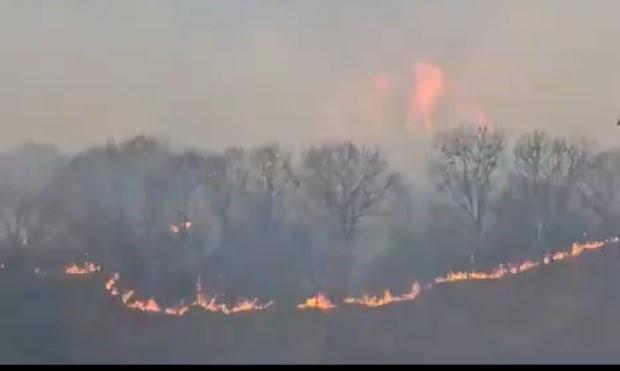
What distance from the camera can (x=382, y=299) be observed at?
344 centimetres

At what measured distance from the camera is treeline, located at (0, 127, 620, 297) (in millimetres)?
3408

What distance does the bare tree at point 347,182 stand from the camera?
342 centimetres

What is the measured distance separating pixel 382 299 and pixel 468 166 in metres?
Answer: 0.57

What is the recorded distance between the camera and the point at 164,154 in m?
3.44

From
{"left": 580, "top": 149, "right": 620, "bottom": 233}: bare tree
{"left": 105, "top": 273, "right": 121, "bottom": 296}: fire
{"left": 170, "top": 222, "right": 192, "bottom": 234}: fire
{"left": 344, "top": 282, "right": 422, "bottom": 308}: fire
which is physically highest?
{"left": 580, "top": 149, "right": 620, "bottom": 233}: bare tree

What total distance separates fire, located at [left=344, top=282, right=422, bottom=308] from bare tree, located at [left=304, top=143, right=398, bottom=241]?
0.73 ft

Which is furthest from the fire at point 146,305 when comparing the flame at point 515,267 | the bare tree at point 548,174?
the bare tree at point 548,174

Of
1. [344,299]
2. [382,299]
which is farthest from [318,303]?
[382,299]

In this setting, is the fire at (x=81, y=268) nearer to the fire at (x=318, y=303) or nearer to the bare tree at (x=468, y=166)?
the fire at (x=318, y=303)

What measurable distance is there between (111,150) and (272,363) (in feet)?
3.13

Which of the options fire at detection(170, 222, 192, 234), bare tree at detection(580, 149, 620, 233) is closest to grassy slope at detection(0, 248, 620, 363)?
bare tree at detection(580, 149, 620, 233)

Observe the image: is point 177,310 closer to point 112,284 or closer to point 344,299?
point 112,284

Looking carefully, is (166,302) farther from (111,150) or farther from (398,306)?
(398,306)

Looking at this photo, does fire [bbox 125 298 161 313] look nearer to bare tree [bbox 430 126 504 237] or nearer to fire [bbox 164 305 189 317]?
fire [bbox 164 305 189 317]
